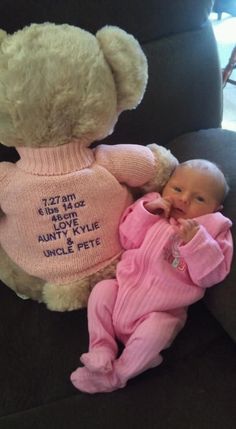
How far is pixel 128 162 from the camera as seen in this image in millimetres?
987

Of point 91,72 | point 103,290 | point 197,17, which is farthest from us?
point 197,17

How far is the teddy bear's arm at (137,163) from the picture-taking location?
98 cm

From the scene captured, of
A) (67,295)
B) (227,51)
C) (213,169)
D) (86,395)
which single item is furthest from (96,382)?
(227,51)

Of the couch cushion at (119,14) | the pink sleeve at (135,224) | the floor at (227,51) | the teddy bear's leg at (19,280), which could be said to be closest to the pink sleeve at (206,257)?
the pink sleeve at (135,224)

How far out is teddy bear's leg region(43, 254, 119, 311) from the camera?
0.98 m

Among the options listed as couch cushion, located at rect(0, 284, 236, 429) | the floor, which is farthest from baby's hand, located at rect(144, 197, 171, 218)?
the floor

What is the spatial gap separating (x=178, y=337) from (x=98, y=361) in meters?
0.20

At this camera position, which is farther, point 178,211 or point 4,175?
point 178,211

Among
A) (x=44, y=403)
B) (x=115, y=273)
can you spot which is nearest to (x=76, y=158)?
(x=115, y=273)

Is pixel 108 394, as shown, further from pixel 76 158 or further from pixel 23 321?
pixel 76 158

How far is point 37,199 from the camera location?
926mm

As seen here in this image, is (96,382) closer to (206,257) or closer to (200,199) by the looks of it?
(206,257)

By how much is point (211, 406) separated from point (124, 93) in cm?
63

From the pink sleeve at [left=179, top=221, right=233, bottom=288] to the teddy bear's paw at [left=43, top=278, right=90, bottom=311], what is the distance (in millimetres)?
233
